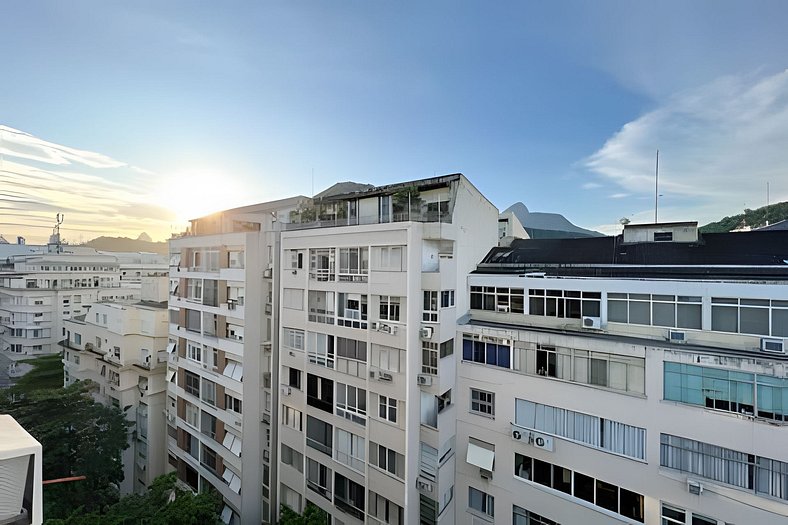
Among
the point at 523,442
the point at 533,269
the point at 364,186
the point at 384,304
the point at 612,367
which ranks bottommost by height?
the point at 523,442

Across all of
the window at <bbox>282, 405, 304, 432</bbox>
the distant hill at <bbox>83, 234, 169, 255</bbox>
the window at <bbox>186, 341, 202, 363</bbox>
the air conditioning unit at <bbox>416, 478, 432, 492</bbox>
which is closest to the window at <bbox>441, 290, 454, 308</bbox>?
the air conditioning unit at <bbox>416, 478, 432, 492</bbox>

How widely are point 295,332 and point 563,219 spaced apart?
140ft

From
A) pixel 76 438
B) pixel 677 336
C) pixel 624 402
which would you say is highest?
pixel 677 336

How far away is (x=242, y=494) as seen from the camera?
61.2 ft

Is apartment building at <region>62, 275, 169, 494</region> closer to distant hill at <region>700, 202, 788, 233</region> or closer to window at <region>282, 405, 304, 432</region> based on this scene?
window at <region>282, 405, 304, 432</region>

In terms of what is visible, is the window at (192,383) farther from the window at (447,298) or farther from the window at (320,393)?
the window at (447,298)

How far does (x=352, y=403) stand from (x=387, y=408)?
5.97ft

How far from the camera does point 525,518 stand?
13.7 m

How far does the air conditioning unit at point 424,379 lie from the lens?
14.1 metres

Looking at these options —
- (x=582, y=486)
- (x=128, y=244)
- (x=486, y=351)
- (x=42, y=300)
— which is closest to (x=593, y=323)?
(x=486, y=351)

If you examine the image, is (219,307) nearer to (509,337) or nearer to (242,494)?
(242,494)

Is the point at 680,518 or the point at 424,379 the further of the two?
the point at 424,379

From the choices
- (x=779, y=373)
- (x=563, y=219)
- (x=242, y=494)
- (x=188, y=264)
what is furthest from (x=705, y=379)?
(x=563, y=219)

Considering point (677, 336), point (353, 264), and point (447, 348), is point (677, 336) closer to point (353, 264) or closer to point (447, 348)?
point (447, 348)
